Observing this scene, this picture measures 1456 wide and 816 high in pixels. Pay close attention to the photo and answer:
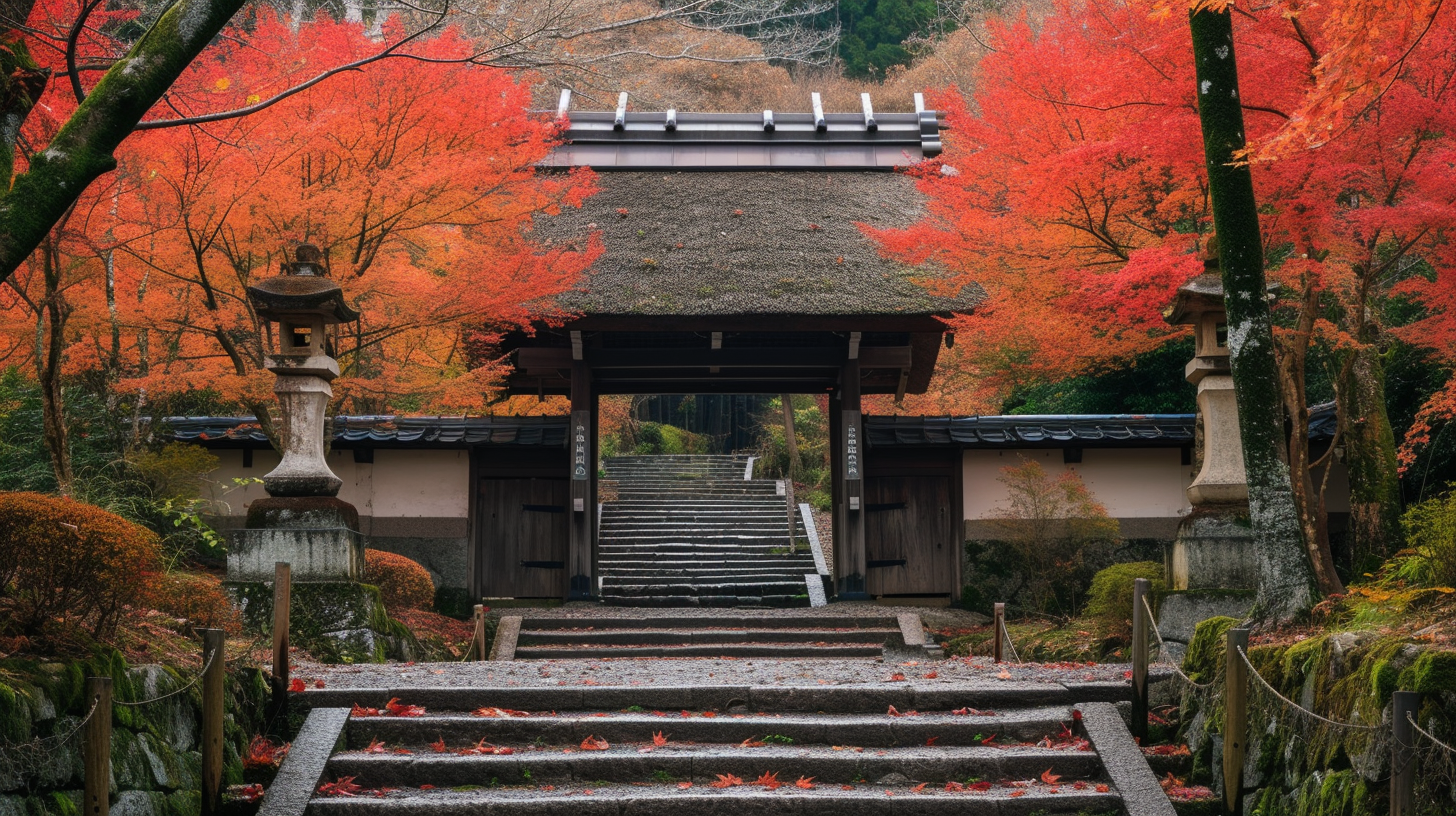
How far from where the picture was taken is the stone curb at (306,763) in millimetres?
5098

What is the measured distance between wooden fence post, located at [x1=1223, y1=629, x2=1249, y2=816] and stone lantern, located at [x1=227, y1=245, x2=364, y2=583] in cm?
624

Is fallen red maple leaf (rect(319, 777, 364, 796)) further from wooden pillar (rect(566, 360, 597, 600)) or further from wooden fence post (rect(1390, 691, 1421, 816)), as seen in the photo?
wooden pillar (rect(566, 360, 597, 600))

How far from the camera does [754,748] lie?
5.86 m

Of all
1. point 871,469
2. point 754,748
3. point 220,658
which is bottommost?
point 754,748

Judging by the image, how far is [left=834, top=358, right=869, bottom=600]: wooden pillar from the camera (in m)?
13.3

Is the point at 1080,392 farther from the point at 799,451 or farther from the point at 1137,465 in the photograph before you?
the point at 799,451

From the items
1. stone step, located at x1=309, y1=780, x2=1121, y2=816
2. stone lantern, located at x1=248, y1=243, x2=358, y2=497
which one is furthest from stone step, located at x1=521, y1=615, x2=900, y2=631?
stone step, located at x1=309, y1=780, x2=1121, y2=816

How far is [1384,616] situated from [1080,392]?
14.2m

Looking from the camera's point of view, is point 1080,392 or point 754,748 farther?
point 1080,392

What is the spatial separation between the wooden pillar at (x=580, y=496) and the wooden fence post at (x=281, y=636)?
276 inches

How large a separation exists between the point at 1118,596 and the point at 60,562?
704cm

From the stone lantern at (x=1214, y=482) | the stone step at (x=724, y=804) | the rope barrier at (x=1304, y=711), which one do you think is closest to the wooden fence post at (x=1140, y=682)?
the rope barrier at (x=1304, y=711)

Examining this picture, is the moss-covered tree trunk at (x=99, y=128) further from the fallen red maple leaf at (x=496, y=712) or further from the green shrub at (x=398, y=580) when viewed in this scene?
the green shrub at (x=398, y=580)

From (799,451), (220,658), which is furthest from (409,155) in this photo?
(799,451)
